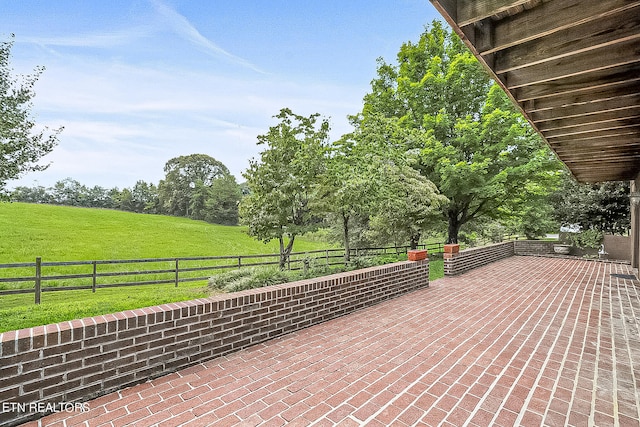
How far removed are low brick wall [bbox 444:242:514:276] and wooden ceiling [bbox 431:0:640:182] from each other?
4.31 meters

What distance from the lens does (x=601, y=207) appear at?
13.7 metres

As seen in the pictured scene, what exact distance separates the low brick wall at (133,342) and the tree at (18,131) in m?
5.80

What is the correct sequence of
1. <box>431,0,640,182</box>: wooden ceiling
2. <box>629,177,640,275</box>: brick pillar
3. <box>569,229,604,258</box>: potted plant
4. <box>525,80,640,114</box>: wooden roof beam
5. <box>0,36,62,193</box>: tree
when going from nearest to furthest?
<box>431,0,640,182</box>: wooden ceiling → <box>525,80,640,114</box>: wooden roof beam → <box>0,36,62,193</box>: tree → <box>629,177,640,275</box>: brick pillar → <box>569,229,604,258</box>: potted plant

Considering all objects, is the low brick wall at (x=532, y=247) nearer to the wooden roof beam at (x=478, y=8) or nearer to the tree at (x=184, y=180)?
the wooden roof beam at (x=478, y=8)

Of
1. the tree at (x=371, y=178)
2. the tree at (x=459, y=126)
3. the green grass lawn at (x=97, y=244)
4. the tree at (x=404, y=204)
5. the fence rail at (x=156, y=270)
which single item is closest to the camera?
the green grass lawn at (x=97, y=244)

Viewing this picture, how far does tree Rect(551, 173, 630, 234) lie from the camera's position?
13.4 metres

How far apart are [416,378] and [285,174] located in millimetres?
6712

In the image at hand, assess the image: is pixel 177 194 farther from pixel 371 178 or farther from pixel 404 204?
pixel 371 178

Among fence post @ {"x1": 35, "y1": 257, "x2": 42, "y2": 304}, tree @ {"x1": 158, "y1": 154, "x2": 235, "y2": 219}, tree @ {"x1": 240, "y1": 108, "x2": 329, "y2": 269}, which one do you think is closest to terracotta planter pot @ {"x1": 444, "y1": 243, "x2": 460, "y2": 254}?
tree @ {"x1": 240, "y1": 108, "x2": 329, "y2": 269}

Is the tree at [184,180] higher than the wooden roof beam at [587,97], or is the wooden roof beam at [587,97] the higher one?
the tree at [184,180]

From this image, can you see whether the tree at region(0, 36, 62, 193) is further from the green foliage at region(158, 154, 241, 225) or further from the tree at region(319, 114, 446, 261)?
the green foliage at region(158, 154, 241, 225)

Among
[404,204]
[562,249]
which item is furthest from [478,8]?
[562,249]

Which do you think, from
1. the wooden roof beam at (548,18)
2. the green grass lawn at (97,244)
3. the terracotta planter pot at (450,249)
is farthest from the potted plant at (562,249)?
the wooden roof beam at (548,18)

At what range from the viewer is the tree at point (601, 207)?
13.4 meters
